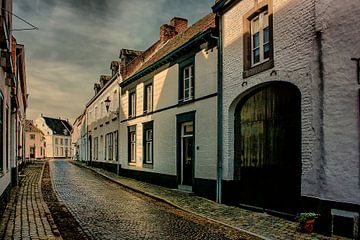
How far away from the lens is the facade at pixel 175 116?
13.4 meters

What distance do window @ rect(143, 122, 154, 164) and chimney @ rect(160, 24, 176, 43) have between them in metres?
6.68

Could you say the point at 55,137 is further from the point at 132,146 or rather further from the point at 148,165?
the point at 148,165

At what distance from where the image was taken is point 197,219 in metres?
9.68

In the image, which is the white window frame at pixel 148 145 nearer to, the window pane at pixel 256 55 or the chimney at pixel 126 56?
the chimney at pixel 126 56

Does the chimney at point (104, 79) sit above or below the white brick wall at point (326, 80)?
above

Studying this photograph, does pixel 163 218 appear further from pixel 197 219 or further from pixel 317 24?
pixel 317 24

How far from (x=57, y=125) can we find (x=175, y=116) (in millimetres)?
76695

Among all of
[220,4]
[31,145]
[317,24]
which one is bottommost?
[31,145]

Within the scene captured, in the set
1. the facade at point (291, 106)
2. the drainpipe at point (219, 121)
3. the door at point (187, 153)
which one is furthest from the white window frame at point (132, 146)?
the facade at point (291, 106)

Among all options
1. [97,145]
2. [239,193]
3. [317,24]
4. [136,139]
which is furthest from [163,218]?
[97,145]

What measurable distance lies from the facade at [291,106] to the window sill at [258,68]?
34 mm

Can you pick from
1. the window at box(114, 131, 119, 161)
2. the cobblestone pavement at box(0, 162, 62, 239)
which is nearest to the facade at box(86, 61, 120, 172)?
the window at box(114, 131, 119, 161)

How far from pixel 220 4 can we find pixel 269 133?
16.3ft

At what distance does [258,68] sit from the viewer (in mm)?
10430
